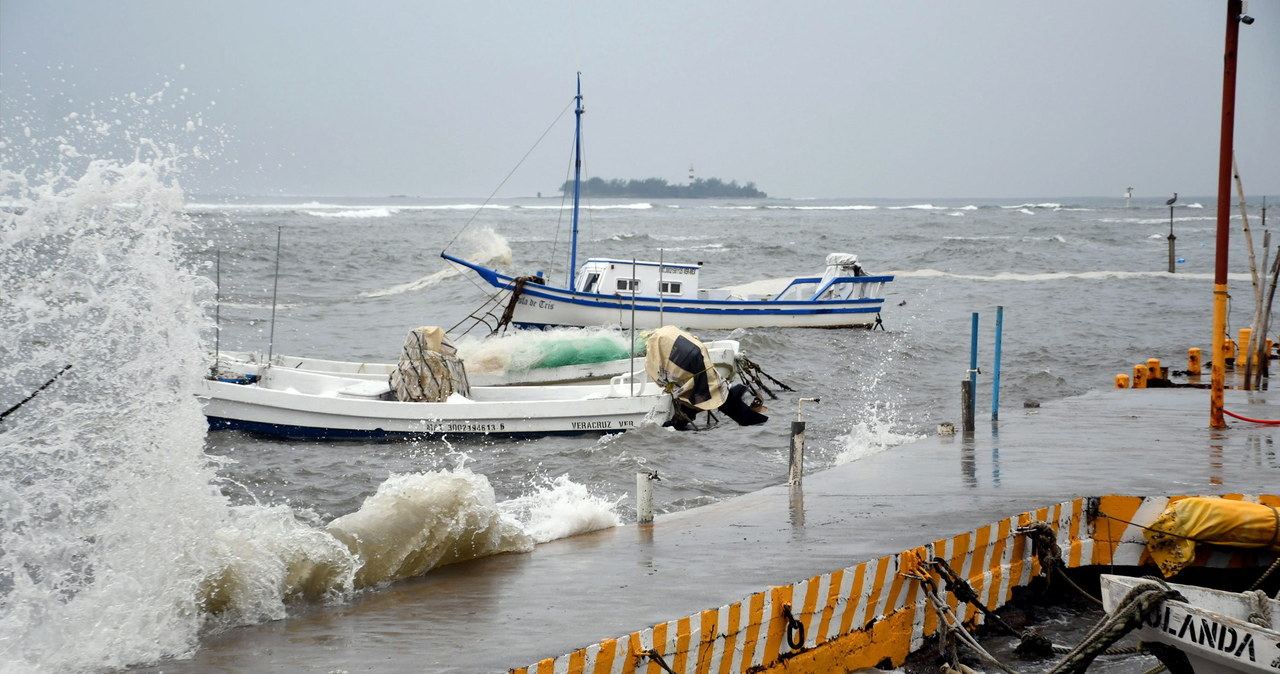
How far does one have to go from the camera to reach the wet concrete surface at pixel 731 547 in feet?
19.8

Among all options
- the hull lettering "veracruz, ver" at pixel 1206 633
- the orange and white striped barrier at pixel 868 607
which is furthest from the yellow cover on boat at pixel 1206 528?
the hull lettering "veracruz, ver" at pixel 1206 633

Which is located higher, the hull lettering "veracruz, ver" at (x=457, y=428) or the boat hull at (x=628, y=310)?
the boat hull at (x=628, y=310)

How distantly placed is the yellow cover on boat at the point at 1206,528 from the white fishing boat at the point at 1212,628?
5.48ft

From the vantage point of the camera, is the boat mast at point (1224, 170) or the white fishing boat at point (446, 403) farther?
the white fishing boat at point (446, 403)

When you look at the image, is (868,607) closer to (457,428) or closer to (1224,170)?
(1224,170)

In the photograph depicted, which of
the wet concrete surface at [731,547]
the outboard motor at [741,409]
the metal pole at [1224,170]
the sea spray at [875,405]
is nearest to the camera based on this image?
the wet concrete surface at [731,547]

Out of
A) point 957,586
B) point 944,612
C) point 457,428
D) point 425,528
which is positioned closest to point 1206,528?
point 957,586

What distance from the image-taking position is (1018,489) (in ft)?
29.9

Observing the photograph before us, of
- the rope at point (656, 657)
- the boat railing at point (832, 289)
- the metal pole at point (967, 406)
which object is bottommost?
the rope at point (656, 657)

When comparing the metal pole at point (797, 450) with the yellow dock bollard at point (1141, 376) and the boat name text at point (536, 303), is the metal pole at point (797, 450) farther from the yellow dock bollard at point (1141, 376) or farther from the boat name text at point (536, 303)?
the boat name text at point (536, 303)

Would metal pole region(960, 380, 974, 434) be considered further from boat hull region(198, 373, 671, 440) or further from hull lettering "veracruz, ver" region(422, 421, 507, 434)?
hull lettering "veracruz, ver" region(422, 421, 507, 434)

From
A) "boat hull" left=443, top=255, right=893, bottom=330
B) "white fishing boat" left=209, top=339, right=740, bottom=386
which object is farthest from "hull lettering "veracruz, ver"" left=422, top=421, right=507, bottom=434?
"boat hull" left=443, top=255, right=893, bottom=330

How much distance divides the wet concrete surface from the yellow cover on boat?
93 cm

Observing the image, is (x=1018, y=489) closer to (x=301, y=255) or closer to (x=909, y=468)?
(x=909, y=468)
